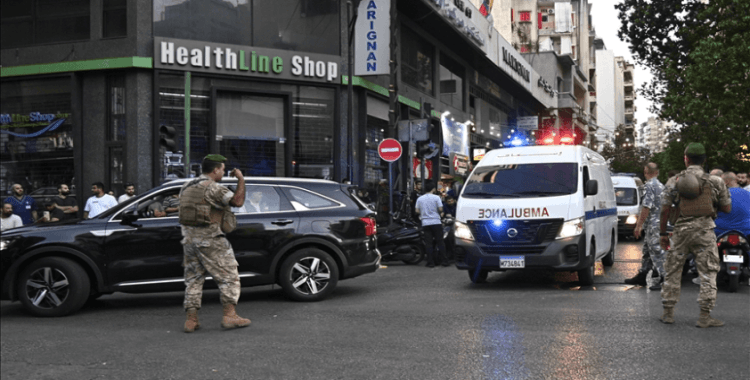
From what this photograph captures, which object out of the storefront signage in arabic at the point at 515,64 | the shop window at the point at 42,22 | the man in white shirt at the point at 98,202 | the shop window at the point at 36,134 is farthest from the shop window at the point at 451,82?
the man in white shirt at the point at 98,202

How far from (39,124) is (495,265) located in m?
14.2

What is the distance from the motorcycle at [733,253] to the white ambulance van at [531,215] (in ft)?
5.73

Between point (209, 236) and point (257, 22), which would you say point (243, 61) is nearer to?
point (257, 22)

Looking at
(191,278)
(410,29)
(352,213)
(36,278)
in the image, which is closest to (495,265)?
(352,213)

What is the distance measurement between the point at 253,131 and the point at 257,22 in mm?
2963

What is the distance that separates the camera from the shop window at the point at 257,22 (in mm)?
20109

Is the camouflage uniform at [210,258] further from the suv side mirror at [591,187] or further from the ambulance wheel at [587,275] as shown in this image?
the suv side mirror at [591,187]

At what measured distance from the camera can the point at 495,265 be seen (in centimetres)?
1093

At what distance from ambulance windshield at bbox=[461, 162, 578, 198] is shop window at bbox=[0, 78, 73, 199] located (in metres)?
12.2

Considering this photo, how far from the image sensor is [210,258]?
25.4 feet

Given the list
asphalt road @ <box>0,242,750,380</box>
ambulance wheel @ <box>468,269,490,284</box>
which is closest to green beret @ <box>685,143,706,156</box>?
asphalt road @ <box>0,242,750,380</box>

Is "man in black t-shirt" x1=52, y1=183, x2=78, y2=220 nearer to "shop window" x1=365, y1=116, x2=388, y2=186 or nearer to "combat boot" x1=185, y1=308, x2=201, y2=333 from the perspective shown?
"combat boot" x1=185, y1=308, x2=201, y2=333

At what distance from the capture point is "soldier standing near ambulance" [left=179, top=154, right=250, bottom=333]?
7.70 metres

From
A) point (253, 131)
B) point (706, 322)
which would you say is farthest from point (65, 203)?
point (706, 322)
